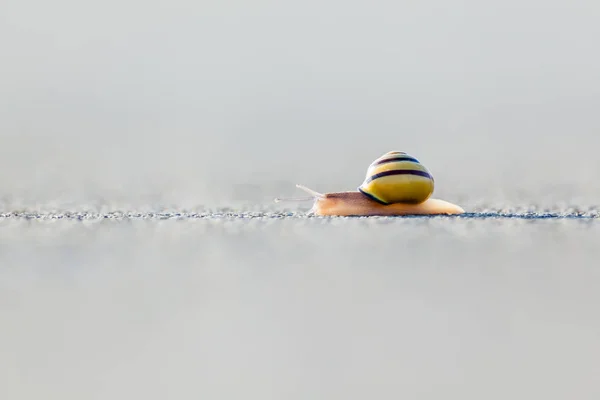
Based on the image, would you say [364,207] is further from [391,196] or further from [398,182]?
[398,182]

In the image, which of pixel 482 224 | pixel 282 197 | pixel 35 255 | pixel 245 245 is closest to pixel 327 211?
pixel 282 197

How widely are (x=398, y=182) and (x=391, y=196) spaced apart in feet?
0.43

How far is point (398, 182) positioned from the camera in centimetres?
840

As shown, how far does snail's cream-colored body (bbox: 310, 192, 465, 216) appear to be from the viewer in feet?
27.3

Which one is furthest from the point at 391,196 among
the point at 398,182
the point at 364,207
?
the point at 364,207

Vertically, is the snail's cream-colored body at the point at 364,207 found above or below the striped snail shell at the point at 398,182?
below

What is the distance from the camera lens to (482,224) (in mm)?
7031

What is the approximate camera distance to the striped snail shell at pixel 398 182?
841cm

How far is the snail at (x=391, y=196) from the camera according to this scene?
27.5ft

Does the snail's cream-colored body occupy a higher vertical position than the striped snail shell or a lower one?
lower

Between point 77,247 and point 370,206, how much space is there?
3.17m

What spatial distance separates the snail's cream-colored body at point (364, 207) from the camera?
834 cm

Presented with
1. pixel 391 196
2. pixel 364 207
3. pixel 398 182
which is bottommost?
pixel 364 207

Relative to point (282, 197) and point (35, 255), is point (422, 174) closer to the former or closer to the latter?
point (282, 197)
